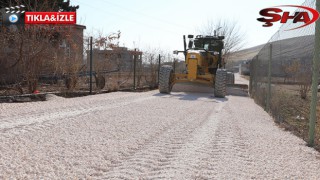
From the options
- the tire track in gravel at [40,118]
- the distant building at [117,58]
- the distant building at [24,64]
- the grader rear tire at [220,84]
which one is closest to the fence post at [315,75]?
the tire track in gravel at [40,118]

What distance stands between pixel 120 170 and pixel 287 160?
2042 millimetres

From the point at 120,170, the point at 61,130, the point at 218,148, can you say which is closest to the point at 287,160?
the point at 218,148

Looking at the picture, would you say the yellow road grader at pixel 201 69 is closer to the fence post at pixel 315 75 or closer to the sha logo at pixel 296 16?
the sha logo at pixel 296 16

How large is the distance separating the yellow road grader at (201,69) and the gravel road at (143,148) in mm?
6201

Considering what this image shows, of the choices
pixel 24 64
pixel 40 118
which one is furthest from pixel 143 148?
pixel 24 64

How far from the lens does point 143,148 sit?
4.43m

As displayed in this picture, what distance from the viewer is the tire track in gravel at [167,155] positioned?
343 cm

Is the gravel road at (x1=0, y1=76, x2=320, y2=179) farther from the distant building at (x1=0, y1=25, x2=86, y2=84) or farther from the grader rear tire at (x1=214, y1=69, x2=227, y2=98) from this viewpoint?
the grader rear tire at (x1=214, y1=69, x2=227, y2=98)

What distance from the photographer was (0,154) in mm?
3861

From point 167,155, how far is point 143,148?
0.44 m

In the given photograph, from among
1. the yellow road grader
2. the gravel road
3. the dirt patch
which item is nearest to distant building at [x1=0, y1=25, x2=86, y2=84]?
the gravel road

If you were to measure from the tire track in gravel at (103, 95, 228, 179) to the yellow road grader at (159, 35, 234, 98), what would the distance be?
24.1 ft

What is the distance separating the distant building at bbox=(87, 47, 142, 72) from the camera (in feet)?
47.8

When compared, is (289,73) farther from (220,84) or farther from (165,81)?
(165,81)
